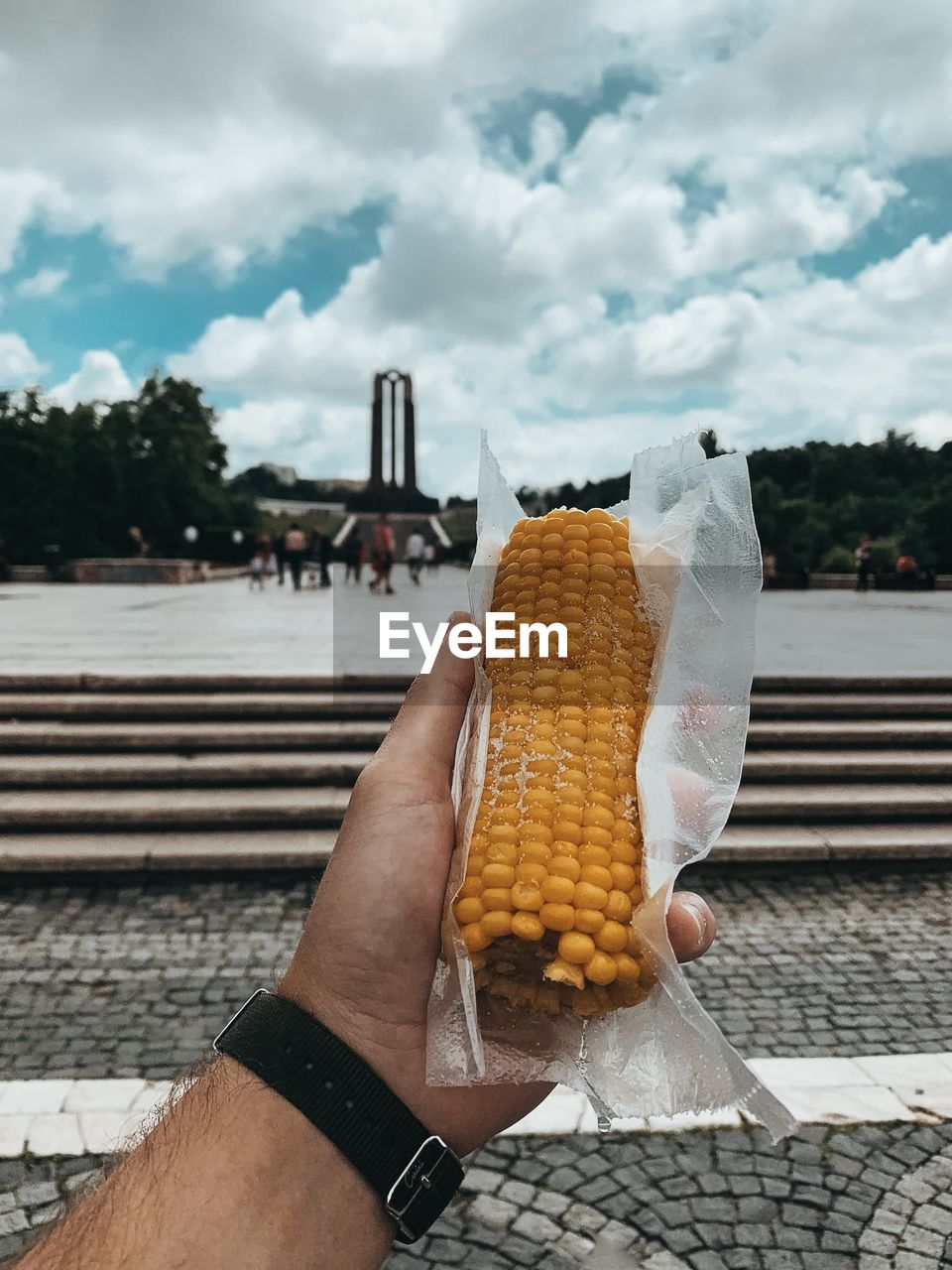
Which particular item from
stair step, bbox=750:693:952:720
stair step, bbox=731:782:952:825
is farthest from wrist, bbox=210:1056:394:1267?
stair step, bbox=750:693:952:720

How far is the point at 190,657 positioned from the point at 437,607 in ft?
25.5

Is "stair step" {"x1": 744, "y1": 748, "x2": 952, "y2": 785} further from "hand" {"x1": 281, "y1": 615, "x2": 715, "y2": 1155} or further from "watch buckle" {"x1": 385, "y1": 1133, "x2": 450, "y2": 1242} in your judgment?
"watch buckle" {"x1": 385, "y1": 1133, "x2": 450, "y2": 1242}

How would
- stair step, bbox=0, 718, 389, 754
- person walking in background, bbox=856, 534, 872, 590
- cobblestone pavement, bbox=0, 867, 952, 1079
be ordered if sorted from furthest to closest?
1. person walking in background, bbox=856, 534, 872, 590
2. stair step, bbox=0, 718, 389, 754
3. cobblestone pavement, bbox=0, 867, 952, 1079

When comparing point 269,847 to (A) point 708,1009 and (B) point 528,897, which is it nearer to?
(A) point 708,1009

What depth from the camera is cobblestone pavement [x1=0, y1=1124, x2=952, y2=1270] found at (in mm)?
2836

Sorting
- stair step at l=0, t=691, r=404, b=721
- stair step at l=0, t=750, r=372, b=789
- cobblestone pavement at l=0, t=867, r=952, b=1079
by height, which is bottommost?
cobblestone pavement at l=0, t=867, r=952, b=1079

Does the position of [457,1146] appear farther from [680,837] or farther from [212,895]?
[212,895]

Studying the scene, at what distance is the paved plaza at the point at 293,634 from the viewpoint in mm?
9211

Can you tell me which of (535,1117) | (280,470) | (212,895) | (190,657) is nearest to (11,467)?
(190,657)

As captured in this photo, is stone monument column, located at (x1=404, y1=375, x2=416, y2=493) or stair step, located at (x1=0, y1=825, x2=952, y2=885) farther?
stone monument column, located at (x1=404, y1=375, x2=416, y2=493)

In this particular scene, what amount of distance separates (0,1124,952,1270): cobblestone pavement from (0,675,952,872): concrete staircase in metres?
2.82

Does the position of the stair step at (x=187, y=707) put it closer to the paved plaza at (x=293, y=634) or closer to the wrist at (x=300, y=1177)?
the paved plaza at (x=293, y=634)

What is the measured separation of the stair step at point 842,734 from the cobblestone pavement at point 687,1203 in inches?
163

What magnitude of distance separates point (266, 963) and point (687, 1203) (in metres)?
2.53
